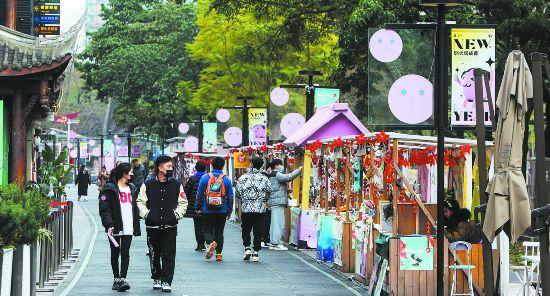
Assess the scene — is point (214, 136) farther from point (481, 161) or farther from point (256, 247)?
point (481, 161)

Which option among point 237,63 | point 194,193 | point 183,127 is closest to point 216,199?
point 194,193

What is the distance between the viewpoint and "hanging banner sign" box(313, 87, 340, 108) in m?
33.0

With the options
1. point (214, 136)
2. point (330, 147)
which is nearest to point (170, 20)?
point (214, 136)

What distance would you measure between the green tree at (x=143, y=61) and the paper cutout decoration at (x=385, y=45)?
51445 mm

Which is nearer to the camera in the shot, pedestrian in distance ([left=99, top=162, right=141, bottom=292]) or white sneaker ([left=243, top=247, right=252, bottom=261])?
pedestrian in distance ([left=99, top=162, right=141, bottom=292])

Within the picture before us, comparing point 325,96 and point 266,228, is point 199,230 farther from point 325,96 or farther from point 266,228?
point 325,96

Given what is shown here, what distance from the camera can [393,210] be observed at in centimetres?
1730

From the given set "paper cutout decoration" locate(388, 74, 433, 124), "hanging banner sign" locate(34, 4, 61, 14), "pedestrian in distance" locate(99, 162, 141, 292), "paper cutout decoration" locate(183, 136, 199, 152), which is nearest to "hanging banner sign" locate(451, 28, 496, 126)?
"paper cutout decoration" locate(388, 74, 433, 124)

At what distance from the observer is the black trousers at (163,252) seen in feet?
57.4

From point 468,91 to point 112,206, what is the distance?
17.2 feet

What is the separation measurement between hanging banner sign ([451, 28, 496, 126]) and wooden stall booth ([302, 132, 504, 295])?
2.50 feet

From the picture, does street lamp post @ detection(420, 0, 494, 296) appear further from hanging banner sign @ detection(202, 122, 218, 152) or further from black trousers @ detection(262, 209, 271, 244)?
hanging banner sign @ detection(202, 122, 218, 152)

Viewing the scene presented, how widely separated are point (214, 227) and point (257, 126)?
22479 mm

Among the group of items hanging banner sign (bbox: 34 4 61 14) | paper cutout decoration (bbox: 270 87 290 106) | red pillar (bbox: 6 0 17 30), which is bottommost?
paper cutout decoration (bbox: 270 87 290 106)
